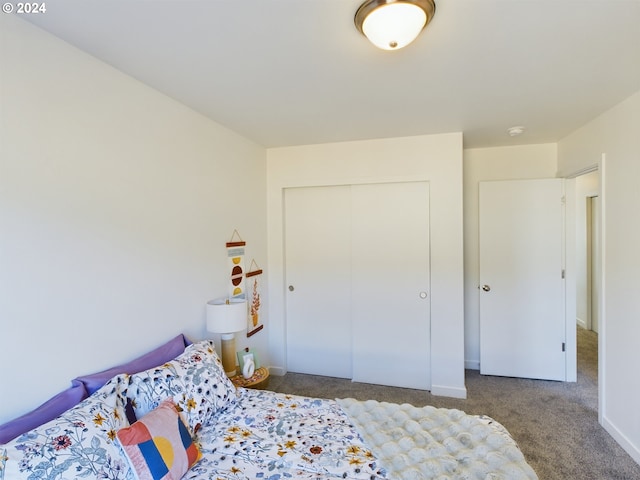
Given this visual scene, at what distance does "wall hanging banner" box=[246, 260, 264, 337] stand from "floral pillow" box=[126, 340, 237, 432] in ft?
3.88

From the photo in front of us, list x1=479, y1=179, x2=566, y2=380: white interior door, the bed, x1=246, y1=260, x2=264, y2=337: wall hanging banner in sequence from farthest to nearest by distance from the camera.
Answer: x1=479, y1=179, x2=566, y2=380: white interior door
x1=246, y1=260, x2=264, y2=337: wall hanging banner
the bed

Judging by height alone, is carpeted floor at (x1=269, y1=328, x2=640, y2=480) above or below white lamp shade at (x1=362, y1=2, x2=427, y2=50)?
below

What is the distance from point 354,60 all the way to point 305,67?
0.89 feet

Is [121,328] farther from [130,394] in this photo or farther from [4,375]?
[4,375]

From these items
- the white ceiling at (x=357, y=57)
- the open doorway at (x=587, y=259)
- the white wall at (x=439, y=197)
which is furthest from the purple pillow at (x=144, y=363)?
the open doorway at (x=587, y=259)

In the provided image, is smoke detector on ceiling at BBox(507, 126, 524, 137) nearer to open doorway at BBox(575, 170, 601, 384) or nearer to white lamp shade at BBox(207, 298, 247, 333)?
open doorway at BBox(575, 170, 601, 384)

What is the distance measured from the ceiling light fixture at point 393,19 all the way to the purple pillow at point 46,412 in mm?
2026

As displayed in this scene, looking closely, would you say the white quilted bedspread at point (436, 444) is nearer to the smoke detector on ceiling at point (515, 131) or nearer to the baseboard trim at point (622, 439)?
the baseboard trim at point (622, 439)

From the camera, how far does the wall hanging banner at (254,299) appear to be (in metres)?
3.23

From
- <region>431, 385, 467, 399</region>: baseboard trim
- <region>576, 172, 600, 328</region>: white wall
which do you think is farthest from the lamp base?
<region>576, 172, 600, 328</region>: white wall

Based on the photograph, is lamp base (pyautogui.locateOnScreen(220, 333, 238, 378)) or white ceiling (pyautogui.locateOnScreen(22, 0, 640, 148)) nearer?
white ceiling (pyautogui.locateOnScreen(22, 0, 640, 148))

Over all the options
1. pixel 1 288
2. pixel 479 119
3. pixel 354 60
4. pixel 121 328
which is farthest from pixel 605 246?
pixel 1 288

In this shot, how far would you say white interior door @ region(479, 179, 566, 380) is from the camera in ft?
11.1

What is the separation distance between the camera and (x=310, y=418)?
1.80 m
